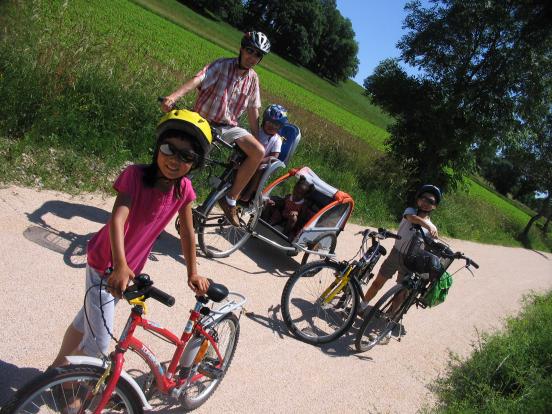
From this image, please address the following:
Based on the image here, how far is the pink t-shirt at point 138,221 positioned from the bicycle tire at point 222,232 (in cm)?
294

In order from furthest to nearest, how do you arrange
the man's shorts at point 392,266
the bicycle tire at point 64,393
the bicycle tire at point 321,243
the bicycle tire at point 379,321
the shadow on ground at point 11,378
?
1. the bicycle tire at point 321,243
2. the man's shorts at point 392,266
3. the bicycle tire at point 379,321
4. the shadow on ground at point 11,378
5. the bicycle tire at point 64,393

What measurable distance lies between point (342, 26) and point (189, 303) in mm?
95091

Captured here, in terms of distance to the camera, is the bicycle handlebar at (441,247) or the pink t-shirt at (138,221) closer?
the pink t-shirt at (138,221)

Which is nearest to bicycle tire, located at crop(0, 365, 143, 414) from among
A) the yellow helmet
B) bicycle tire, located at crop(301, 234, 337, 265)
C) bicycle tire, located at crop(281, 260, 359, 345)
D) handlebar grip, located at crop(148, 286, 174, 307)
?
handlebar grip, located at crop(148, 286, 174, 307)

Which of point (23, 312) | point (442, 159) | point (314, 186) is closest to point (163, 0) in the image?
point (442, 159)

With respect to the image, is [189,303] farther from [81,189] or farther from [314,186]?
[314,186]

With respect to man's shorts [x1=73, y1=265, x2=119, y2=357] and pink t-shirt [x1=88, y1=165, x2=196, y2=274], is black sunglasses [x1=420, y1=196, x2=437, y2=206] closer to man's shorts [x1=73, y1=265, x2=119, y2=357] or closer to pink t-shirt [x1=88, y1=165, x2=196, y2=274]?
pink t-shirt [x1=88, y1=165, x2=196, y2=274]

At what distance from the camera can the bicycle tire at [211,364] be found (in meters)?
3.29

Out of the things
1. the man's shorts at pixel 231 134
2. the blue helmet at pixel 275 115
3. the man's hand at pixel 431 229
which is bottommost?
the man's shorts at pixel 231 134

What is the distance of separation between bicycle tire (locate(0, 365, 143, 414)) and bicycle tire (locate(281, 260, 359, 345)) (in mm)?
2657

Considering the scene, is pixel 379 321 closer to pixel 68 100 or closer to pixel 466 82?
pixel 68 100

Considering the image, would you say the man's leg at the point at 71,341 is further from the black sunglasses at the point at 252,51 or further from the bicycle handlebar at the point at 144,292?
the black sunglasses at the point at 252,51

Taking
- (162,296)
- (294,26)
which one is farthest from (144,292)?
(294,26)

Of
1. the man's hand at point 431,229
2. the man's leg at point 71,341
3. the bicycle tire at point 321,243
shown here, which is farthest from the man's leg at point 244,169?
the man's leg at point 71,341
